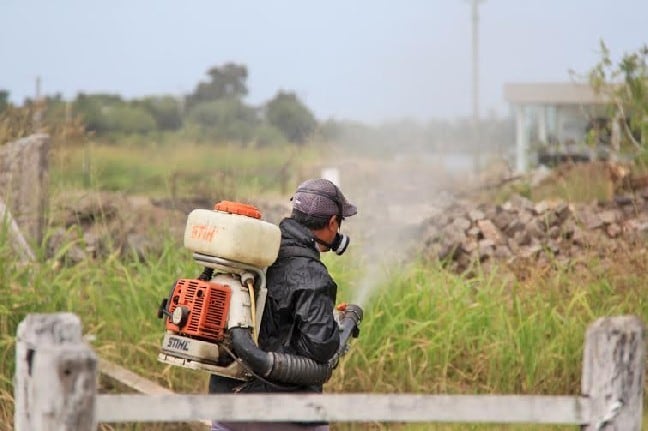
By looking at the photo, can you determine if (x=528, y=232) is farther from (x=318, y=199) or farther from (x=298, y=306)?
(x=298, y=306)

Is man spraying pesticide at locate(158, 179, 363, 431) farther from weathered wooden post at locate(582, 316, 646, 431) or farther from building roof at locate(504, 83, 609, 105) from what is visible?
building roof at locate(504, 83, 609, 105)

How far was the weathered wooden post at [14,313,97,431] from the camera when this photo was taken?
11.9 ft

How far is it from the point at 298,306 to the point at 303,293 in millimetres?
50

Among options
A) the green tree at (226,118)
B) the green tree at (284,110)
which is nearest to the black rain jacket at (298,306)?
the green tree at (284,110)

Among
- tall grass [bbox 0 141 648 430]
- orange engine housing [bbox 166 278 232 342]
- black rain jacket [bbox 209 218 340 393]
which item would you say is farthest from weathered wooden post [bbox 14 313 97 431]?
tall grass [bbox 0 141 648 430]

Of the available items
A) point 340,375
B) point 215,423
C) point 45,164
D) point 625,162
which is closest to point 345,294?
point 340,375

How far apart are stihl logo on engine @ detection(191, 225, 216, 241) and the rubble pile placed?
5111mm

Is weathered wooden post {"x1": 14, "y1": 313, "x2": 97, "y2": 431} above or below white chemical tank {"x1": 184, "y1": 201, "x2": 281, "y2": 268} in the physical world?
below

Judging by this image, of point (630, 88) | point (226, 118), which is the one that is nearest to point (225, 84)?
point (226, 118)

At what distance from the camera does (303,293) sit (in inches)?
185

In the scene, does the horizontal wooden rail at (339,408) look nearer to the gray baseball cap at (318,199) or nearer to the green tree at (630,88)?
the gray baseball cap at (318,199)

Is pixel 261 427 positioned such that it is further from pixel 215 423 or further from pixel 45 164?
pixel 45 164

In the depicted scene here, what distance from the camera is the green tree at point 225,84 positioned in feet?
131

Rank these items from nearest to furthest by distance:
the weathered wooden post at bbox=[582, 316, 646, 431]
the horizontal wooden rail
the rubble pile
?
the horizontal wooden rail
the weathered wooden post at bbox=[582, 316, 646, 431]
the rubble pile
